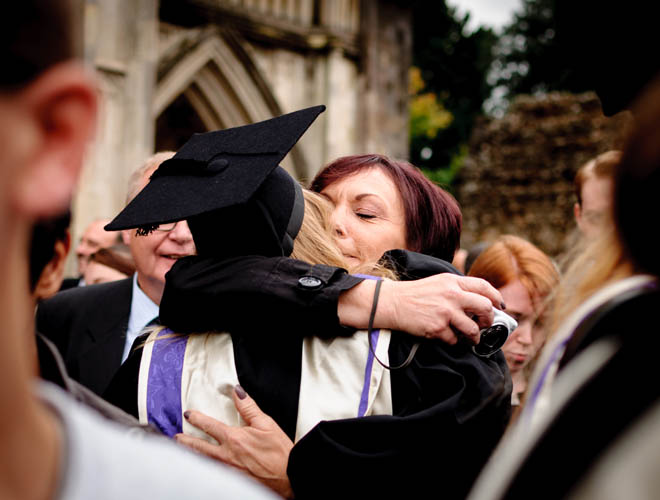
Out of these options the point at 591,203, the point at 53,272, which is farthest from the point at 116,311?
the point at 591,203

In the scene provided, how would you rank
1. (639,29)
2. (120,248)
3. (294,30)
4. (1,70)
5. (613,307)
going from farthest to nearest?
(294,30)
(120,248)
(639,29)
(613,307)
(1,70)

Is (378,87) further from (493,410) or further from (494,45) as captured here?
(494,45)

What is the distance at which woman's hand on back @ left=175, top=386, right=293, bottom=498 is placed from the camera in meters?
1.73

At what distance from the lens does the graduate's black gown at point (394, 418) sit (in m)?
1.68

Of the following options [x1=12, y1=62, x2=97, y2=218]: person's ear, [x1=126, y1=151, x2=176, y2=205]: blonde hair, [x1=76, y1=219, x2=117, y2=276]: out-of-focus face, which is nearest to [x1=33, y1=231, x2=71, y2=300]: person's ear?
[x1=12, y1=62, x2=97, y2=218]: person's ear

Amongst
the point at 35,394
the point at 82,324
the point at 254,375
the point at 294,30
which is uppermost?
the point at 294,30

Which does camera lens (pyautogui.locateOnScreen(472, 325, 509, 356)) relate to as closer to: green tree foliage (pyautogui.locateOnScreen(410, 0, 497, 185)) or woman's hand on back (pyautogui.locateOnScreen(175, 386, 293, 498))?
woman's hand on back (pyautogui.locateOnScreen(175, 386, 293, 498))

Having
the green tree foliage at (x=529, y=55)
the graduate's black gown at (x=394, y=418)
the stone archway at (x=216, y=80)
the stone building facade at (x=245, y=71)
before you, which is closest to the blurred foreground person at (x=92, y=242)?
the stone building facade at (x=245, y=71)

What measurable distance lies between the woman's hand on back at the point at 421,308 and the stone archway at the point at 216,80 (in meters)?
7.74

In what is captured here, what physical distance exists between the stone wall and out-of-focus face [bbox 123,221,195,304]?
11123mm

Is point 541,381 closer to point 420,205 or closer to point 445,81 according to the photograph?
point 420,205

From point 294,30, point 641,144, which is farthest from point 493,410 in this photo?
point 294,30

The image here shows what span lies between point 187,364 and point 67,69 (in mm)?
1201

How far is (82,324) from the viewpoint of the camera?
129 inches
